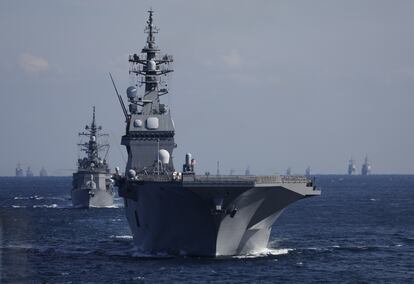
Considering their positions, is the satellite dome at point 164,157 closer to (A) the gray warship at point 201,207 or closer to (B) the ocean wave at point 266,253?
(A) the gray warship at point 201,207

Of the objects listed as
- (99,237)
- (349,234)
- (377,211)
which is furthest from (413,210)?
(99,237)

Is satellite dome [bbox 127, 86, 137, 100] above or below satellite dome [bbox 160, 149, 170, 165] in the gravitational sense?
above

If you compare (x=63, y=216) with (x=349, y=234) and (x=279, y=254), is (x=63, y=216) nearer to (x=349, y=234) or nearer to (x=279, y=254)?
(x=349, y=234)

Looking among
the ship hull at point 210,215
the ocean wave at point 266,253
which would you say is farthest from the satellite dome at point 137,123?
the ocean wave at point 266,253

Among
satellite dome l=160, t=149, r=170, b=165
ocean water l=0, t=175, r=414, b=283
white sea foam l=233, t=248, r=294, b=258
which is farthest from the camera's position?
satellite dome l=160, t=149, r=170, b=165

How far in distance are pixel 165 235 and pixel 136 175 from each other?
248 inches

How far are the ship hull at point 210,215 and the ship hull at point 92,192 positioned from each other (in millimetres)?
57457

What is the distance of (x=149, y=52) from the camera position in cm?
5891

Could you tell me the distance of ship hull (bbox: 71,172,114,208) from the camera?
350 ft

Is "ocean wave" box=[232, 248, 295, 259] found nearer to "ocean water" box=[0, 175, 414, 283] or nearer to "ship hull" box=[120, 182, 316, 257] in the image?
"ocean water" box=[0, 175, 414, 283]

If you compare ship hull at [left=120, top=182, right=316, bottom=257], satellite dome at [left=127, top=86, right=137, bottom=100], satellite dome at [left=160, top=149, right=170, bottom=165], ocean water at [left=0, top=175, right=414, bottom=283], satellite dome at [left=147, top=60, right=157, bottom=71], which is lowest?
ocean water at [left=0, top=175, right=414, bottom=283]

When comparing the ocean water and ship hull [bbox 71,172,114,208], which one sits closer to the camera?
the ocean water

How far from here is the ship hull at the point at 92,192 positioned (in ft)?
350

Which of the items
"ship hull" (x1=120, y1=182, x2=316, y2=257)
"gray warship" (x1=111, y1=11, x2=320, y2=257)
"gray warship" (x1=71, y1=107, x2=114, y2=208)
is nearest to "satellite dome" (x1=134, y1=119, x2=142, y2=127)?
"gray warship" (x1=111, y1=11, x2=320, y2=257)
